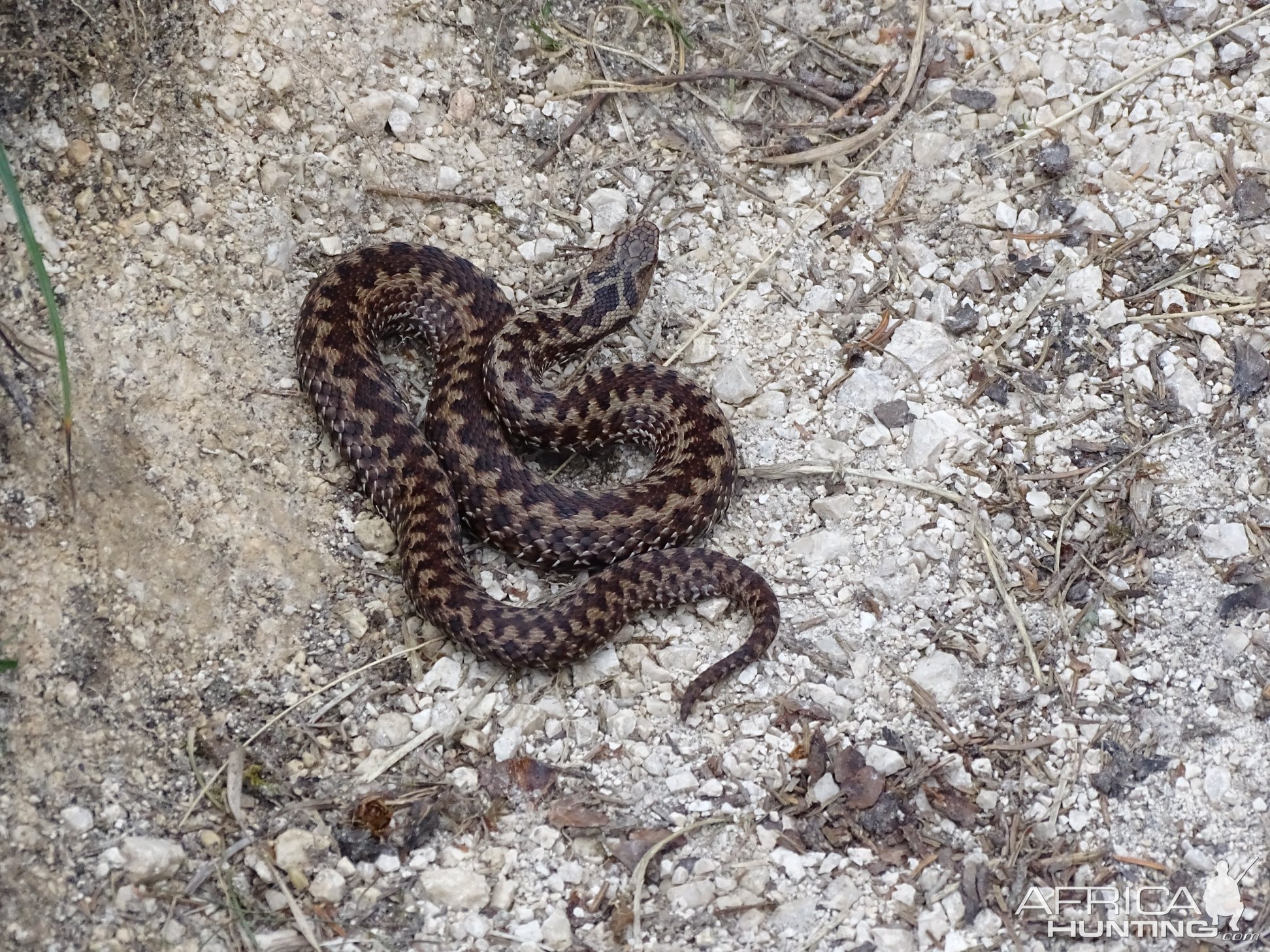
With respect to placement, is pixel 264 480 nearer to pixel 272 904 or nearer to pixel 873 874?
pixel 272 904

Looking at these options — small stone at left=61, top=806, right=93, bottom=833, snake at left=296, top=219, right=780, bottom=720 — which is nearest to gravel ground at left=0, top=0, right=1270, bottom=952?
small stone at left=61, top=806, right=93, bottom=833

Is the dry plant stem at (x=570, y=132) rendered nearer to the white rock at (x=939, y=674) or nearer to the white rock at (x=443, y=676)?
the white rock at (x=443, y=676)

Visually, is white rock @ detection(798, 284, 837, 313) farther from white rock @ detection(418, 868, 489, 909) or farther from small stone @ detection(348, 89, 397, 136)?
white rock @ detection(418, 868, 489, 909)

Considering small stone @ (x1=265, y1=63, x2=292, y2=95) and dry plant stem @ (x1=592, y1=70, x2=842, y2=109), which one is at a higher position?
dry plant stem @ (x1=592, y1=70, x2=842, y2=109)

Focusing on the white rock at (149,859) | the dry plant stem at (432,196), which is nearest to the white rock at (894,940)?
the white rock at (149,859)

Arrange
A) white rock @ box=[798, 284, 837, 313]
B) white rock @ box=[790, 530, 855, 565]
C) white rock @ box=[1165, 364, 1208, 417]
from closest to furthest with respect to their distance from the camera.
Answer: white rock @ box=[790, 530, 855, 565]
white rock @ box=[1165, 364, 1208, 417]
white rock @ box=[798, 284, 837, 313]

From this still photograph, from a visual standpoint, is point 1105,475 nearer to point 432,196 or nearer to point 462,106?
point 432,196
